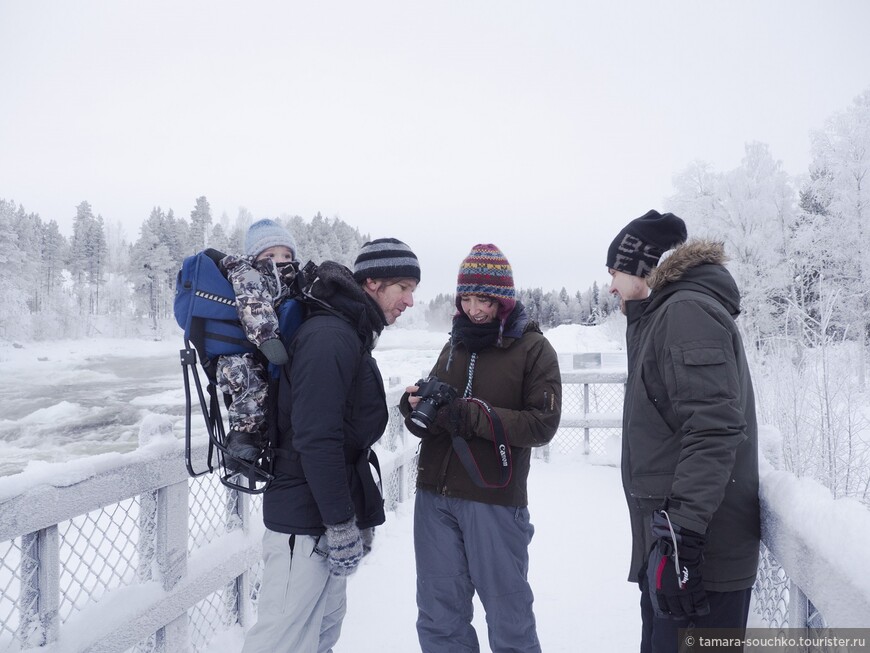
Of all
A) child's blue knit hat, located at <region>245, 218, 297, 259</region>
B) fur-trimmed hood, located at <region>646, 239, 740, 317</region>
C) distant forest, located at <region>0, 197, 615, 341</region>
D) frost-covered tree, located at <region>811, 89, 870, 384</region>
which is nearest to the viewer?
fur-trimmed hood, located at <region>646, 239, 740, 317</region>

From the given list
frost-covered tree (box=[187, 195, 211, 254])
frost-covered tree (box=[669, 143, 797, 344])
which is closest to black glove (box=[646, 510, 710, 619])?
frost-covered tree (box=[669, 143, 797, 344])

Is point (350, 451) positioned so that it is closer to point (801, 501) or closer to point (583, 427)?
point (801, 501)

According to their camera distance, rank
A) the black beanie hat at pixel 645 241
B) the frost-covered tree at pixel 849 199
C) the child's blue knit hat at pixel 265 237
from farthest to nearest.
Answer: the frost-covered tree at pixel 849 199, the child's blue knit hat at pixel 265 237, the black beanie hat at pixel 645 241

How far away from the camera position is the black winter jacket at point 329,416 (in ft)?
6.22

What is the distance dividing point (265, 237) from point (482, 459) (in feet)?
5.27

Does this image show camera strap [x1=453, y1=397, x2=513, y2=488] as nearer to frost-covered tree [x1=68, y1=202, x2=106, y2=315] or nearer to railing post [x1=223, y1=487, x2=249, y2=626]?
railing post [x1=223, y1=487, x2=249, y2=626]

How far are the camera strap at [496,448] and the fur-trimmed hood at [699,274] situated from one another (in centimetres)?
90

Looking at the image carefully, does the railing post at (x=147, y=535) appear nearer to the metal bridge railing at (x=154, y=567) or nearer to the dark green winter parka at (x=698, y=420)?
the metal bridge railing at (x=154, y=567)

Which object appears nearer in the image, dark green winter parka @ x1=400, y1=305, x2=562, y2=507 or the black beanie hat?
the black beanie hat

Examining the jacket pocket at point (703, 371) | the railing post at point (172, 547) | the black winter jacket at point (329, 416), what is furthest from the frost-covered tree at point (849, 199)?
the railing post at point (172, 547)

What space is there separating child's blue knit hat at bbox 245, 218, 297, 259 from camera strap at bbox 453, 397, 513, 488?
1.30m

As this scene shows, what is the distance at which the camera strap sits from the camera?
2.38m

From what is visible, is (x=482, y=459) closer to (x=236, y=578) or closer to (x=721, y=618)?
(x=721, y=618)

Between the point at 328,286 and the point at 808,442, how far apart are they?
627cm
